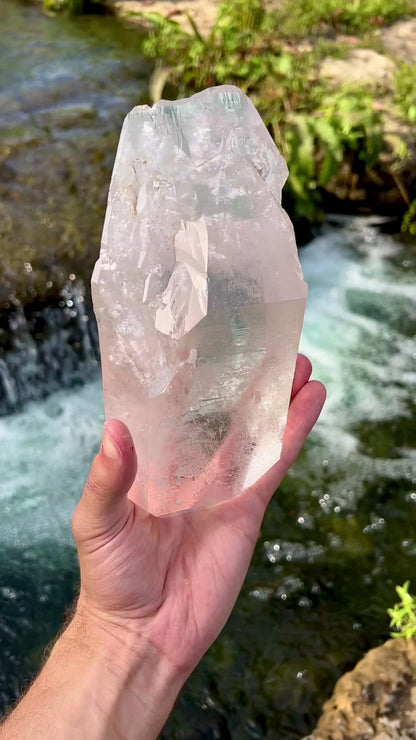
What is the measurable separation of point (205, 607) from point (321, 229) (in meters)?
5.65

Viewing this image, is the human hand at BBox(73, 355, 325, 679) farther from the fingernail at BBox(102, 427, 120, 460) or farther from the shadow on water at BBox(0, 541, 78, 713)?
the shadow on water at BBox(0, 541, 78, 713)

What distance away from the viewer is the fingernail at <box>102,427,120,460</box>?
183 cm

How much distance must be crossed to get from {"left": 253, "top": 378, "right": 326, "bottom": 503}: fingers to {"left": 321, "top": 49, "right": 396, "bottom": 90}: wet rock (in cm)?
614

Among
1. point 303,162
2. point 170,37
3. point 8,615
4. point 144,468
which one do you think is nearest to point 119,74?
point 170,37

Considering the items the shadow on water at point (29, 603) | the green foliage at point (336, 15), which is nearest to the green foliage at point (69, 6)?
the green foliage at point (336, 15)

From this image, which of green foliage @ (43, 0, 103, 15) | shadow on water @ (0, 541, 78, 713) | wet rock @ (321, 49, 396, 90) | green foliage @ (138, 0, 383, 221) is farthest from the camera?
green foliage @ (43, 0, 103, 15)

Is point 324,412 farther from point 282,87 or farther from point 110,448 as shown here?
point 282,87

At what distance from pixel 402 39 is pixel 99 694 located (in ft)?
30.2

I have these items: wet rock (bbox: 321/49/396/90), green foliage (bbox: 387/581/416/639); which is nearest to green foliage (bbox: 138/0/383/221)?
wet rock (bbox: 321/49/396/90)

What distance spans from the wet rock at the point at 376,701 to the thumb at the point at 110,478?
5.66 feet

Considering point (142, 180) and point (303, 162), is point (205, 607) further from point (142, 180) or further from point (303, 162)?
point (303, 162)

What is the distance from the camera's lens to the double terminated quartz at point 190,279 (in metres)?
2.04

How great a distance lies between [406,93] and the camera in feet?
24.2

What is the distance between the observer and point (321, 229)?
725 cm
